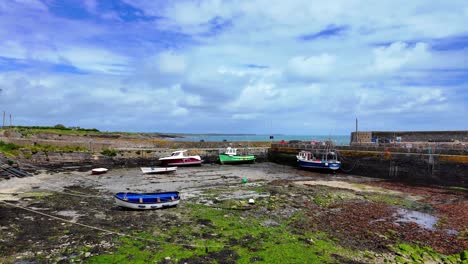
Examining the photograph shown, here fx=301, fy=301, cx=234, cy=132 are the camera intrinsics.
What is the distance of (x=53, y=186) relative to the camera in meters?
21.9

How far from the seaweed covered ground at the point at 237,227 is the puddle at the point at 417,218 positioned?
0.17 feet

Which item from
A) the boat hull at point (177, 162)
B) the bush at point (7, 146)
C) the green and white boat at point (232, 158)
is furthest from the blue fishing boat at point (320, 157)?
the bush at point (7, 146)

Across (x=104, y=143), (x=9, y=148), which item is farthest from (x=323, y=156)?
(x=9, y=148)

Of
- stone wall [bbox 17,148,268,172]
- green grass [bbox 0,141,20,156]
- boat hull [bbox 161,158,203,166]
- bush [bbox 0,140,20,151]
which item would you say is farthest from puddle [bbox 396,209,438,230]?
bush [bbox 0,140,20,151]

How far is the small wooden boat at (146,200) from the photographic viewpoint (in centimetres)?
1528

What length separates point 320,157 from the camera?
38.6m

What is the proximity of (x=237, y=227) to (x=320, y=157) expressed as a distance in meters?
28.1

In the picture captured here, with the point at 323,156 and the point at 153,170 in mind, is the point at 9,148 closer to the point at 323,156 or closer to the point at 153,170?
the point at 153,170

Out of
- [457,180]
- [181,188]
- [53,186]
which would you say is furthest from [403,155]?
[53,186]

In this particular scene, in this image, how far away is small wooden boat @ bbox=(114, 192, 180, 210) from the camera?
50.1ft

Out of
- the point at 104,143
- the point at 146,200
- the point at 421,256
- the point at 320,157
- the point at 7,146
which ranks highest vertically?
the point at 104,143

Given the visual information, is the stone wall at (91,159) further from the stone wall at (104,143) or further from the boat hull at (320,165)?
the boat hull at (320,165)

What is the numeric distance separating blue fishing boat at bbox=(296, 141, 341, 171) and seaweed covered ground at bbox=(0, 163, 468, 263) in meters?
10.4

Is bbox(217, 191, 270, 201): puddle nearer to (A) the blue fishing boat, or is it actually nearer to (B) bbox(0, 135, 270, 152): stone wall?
(A) the blue fishing boat
